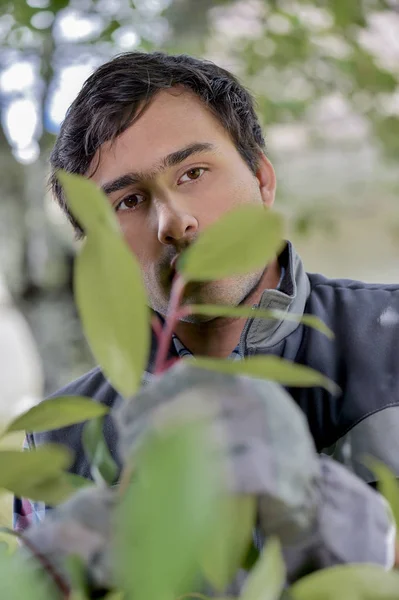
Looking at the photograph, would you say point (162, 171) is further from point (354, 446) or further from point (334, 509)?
point (334, 509)

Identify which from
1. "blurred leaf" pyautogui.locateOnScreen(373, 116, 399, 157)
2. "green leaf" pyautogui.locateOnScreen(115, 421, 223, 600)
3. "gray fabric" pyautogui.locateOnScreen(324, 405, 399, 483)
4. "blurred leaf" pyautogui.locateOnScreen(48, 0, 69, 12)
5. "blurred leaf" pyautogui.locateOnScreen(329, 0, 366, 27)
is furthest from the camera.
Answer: "blurred leaf" pyautogui.locateOnScreen(373, 116, 399, 157)

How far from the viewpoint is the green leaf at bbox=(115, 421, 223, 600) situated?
17 cm

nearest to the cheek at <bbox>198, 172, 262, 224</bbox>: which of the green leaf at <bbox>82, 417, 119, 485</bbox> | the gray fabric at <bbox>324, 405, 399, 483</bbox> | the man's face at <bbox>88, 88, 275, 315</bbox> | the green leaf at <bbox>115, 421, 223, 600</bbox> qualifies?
the man's face at <bbox>88, 88, 275, 315</bbox>

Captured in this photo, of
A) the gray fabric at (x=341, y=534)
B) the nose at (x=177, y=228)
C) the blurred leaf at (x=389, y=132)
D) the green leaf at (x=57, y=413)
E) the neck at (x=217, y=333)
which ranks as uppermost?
the green leaf at (x=57, y=413)

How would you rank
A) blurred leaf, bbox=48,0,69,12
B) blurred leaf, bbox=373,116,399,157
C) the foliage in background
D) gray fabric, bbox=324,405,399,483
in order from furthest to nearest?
blurred leaf, bbox=373,116,399,157, the foliage in background, blurred leaf, bbox=48,0,69,12, gray fabric, bbox=324,405,399,483

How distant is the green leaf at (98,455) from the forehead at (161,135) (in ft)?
1.52

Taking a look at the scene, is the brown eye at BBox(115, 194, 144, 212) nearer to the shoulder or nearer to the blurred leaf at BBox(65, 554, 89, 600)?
the shoulder

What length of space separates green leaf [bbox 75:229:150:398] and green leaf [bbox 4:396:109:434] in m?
0.02

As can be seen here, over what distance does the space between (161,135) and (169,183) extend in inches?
2.0

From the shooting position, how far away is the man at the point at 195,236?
2.35ft

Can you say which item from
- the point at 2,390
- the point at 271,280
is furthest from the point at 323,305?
the point at 2,390

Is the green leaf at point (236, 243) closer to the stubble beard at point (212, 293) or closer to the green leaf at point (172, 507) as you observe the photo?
the green leaf at point (172, 507)

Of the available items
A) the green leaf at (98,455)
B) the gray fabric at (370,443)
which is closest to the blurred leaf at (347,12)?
the gray fabric at (370,443)

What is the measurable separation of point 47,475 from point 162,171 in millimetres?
495
